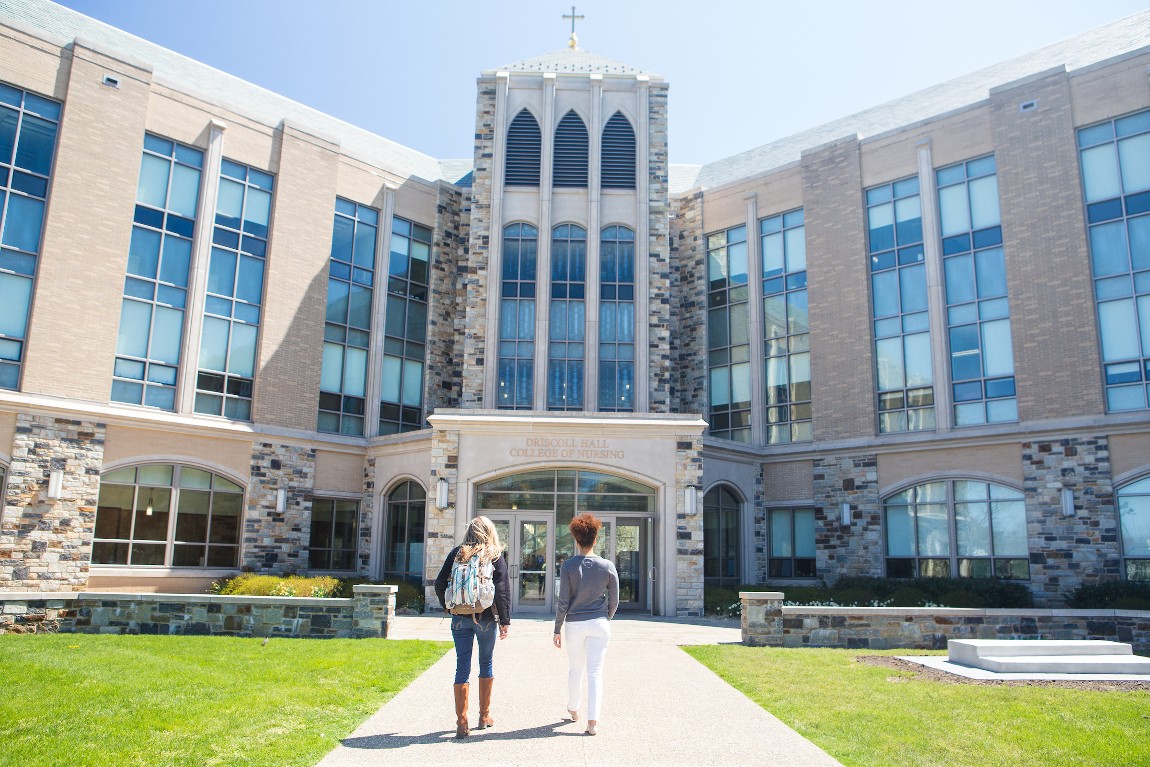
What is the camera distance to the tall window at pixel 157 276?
20766 millimetres

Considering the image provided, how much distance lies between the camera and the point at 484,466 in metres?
19.6

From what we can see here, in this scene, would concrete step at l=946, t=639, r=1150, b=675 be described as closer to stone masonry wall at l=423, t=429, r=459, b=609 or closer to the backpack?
the backpack

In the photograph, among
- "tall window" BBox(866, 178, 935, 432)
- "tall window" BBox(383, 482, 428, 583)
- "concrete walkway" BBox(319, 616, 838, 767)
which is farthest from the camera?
"tall window" BBox(866, 178, 935, 432)

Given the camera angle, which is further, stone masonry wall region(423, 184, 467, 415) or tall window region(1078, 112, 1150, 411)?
stone masonry wall region(423, 184, 467, 415)

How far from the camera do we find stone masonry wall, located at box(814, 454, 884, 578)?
2295 centimetres

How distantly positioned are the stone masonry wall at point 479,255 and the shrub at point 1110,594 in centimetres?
1542

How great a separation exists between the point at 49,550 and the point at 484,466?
948 cm

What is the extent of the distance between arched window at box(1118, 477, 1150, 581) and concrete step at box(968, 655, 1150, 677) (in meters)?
9.52

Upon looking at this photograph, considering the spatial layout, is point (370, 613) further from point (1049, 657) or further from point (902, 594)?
point (902, 594)

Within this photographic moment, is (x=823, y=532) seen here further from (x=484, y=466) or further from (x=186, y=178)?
(x=186, y=178)

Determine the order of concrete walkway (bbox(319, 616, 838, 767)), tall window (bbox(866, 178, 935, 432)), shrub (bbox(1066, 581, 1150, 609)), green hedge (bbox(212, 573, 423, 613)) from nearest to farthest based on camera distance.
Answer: concrete walkway (bbox(319, 616, 838, 767)) < shrub (bbox(1066, 581, 1150, 609)) < green hedge (bbox(212, 573, 423, 613)) < tall window (bbox(866, 178, 935, 432))

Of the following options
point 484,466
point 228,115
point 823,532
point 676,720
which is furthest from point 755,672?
point 228,115

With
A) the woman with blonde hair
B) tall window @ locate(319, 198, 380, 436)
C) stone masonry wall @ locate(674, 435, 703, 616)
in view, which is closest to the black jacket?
the woman with blonde hair

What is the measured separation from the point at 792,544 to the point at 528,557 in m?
9.10
